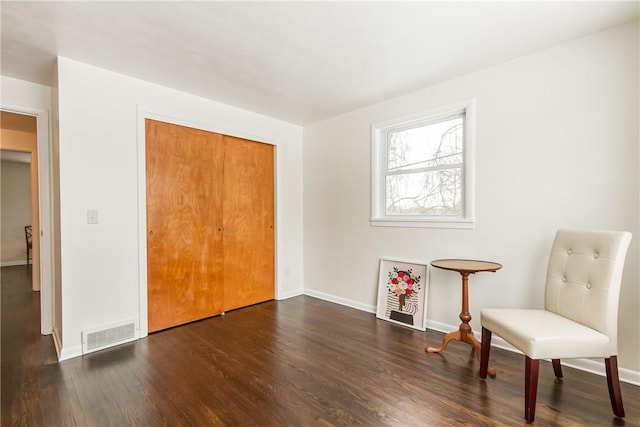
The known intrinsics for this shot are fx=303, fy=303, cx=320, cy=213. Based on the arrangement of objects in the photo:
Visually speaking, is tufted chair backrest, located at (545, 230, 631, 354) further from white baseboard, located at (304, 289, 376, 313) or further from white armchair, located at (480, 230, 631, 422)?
white baseboard, located at (304, 289, 376, 313)

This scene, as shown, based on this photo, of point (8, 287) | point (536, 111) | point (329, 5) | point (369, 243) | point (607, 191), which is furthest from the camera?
point (8, 287)

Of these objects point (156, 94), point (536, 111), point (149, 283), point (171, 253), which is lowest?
point (149, 283)

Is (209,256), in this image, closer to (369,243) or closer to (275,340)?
(275,340)

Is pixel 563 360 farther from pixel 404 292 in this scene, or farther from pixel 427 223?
pixel 427 223

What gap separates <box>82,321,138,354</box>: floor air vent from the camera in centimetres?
249

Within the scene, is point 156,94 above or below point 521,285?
above

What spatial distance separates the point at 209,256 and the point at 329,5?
264cm

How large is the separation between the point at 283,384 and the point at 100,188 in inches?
86.4

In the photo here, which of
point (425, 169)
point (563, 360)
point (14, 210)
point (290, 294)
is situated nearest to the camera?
point (563, 360)

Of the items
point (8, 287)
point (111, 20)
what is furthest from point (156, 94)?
point (8, 287)

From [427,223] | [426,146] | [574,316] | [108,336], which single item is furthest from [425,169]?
[108,336]

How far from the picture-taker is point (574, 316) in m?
1.85

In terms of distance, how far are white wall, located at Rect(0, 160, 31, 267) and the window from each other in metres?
8.21

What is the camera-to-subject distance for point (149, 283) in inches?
114
